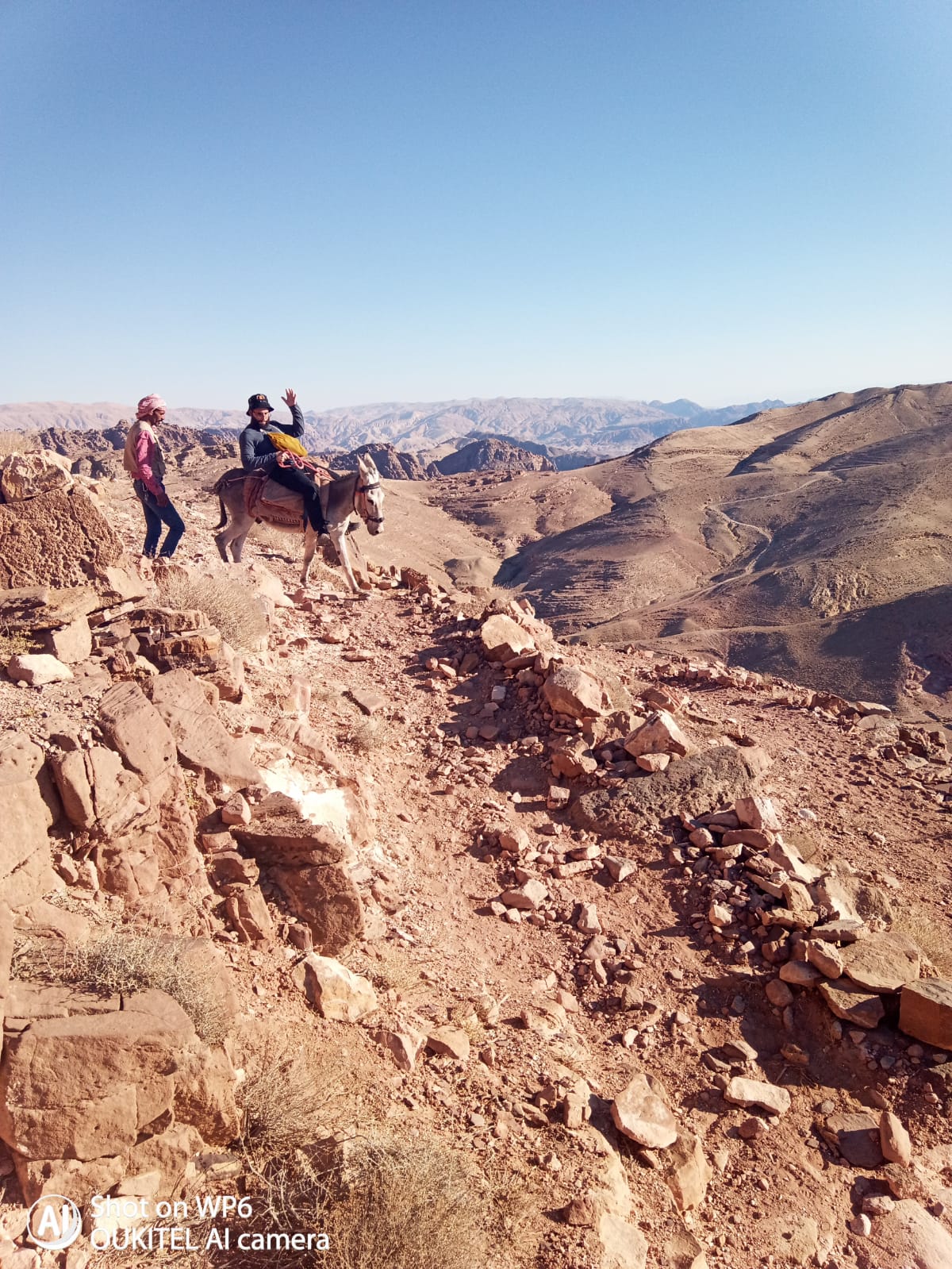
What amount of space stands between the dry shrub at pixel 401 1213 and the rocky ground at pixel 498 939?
202 millimetres

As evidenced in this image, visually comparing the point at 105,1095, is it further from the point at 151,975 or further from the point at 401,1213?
the point at 401,1213

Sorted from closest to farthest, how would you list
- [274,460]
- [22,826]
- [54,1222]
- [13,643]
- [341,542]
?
[54,1222], [22,826], [13,643], [274,460], [341,542]

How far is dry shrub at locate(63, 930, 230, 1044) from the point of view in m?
3.14

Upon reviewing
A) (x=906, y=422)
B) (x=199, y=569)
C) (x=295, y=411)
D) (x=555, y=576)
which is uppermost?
(x=906, y=422)

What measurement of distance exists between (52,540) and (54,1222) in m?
4.66

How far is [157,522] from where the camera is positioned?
9086mm

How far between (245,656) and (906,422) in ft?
202

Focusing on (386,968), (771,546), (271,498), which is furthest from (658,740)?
(771,546)

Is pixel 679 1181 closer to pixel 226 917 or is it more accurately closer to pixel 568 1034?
pixel 568 1034

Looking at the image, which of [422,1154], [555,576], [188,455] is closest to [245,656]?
[422,1154]

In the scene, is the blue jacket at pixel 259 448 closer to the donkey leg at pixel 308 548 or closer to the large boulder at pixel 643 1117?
the donkey leg at pixel 308 548

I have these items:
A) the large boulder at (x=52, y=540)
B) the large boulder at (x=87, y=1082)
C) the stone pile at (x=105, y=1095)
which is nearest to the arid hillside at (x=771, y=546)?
the large boulder at (x=52, y=540)

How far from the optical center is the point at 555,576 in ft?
121

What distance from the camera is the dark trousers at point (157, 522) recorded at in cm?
882
